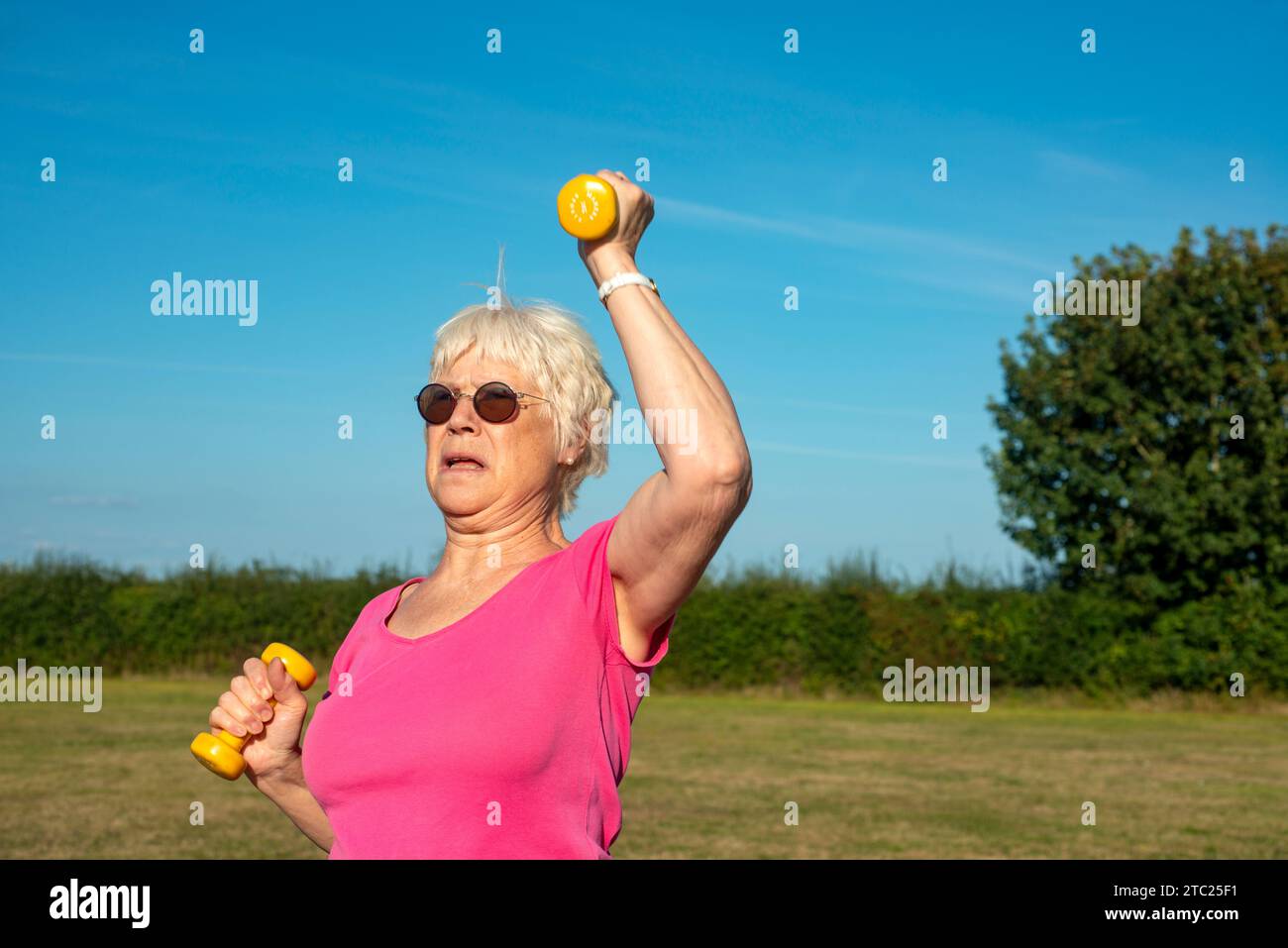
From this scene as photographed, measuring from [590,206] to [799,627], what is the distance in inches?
963

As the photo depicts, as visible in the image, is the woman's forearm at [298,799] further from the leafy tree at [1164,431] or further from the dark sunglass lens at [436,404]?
the leafy tree at [1164,431]

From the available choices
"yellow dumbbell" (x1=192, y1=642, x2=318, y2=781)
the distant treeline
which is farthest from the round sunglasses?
the distant treeline

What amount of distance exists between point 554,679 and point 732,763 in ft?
45.3

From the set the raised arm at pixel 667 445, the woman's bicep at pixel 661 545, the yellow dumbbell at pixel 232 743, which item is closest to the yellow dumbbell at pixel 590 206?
the raised arm at pixel 667 445

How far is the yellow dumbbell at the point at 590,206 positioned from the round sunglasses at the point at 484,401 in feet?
1.63

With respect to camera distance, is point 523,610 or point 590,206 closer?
point 590,206

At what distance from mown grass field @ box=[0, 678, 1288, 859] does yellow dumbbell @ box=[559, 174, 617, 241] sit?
8145mm

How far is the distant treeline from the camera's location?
2445 cm

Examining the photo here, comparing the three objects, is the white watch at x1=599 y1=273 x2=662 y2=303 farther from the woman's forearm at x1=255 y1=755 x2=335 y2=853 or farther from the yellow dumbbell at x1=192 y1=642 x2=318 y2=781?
the woman's forearm at x1=255 y1=755 x2=335 y2=853

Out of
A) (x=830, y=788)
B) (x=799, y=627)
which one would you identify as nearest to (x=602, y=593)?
(x=830, y=788)

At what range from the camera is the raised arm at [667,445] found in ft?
6.54

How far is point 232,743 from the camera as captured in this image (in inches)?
105

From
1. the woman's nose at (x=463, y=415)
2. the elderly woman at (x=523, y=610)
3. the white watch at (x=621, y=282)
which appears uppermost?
the white watch at (x=621, y=282)

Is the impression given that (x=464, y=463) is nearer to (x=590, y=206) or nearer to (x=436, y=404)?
(x=436, y=404)
